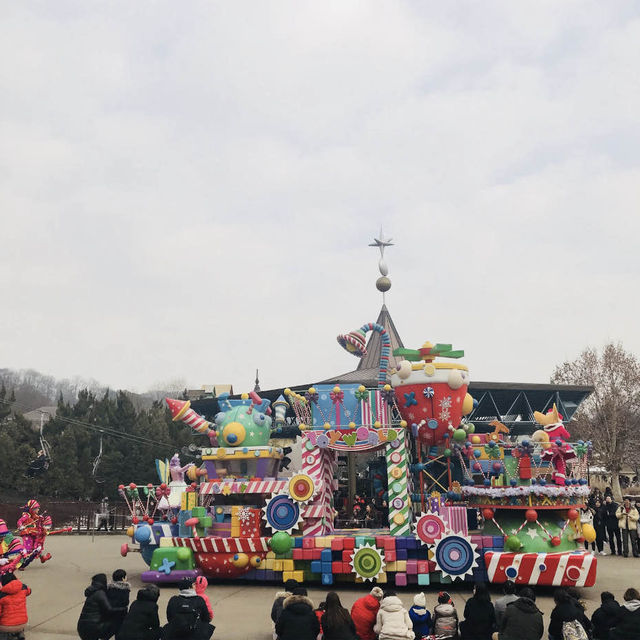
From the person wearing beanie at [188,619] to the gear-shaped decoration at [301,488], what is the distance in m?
7.36

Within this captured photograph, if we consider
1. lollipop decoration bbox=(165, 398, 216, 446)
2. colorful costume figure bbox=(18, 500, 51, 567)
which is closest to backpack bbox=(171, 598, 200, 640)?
lollipop decoration bbox=(165, 398, 216, 446)

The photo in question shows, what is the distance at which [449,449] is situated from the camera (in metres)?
15.4

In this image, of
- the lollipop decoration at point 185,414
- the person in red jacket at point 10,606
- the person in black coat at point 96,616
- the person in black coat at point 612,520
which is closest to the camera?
the person in black coat at point 96,616

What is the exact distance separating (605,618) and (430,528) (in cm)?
640

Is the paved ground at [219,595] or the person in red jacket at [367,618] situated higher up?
the person in red jacket at [367,618]

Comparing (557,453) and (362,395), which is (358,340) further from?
Result: (557,453)

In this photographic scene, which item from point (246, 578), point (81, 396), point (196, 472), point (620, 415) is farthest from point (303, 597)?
point (81, 396)

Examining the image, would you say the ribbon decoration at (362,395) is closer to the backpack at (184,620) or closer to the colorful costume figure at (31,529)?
the colorful costume figure at (31,529)

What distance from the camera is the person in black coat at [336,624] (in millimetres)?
7641

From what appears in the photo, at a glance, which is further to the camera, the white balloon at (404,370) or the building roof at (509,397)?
the building roof at (509,397)

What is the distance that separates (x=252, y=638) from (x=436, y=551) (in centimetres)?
488

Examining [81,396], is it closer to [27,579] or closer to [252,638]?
[27,579]

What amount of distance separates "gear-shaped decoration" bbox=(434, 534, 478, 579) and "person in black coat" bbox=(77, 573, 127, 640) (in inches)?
296

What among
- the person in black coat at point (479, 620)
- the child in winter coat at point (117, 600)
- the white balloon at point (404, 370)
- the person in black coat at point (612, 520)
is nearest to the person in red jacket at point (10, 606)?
the child in winter coat at point (117, 600)
